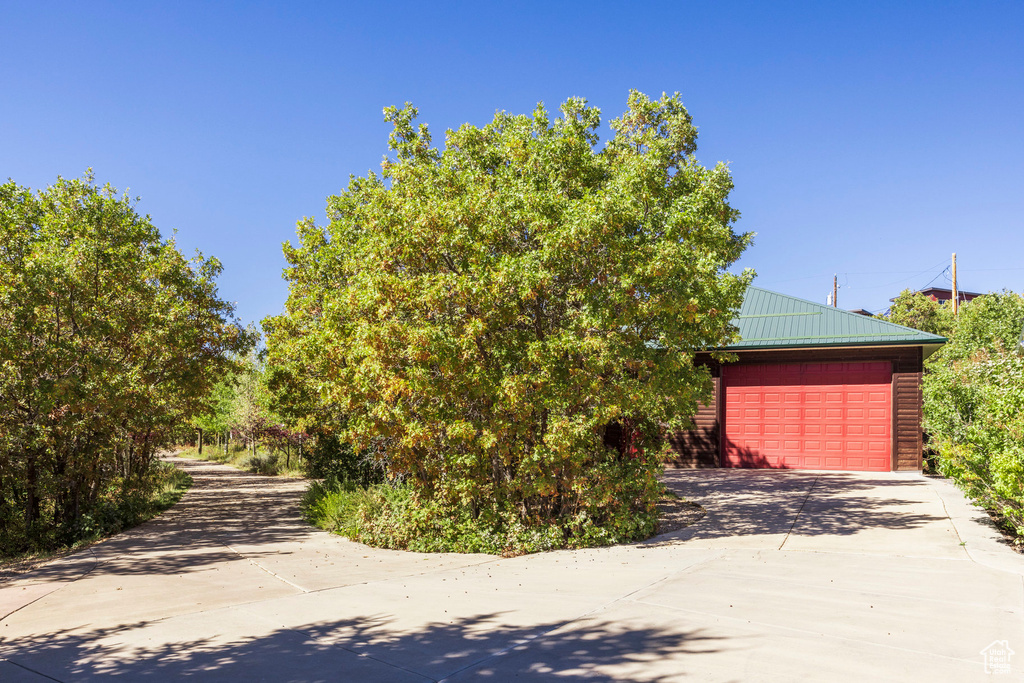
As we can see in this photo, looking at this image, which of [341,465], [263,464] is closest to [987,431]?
[341,465]

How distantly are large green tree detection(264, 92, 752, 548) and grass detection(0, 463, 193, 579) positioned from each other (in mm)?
4586

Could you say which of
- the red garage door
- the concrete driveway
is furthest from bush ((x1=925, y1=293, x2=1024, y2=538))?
the red garage door

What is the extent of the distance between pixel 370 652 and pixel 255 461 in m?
25.8

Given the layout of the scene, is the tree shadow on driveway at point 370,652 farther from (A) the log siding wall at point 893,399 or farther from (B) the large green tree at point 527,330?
(A) the log siding wall at point 893,399

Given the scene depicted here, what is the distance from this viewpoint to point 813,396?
18484 millimetres

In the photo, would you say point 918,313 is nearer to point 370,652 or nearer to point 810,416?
point 810,416

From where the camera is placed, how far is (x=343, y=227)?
44.3 ft

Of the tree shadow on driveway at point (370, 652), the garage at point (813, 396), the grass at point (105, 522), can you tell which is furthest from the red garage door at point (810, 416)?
the tree shadow on driveway at point (370, 652)

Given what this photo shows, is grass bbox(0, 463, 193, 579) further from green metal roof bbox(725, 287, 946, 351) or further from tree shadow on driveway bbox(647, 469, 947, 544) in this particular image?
green metal roof bbox(725, 287, 946, 351)

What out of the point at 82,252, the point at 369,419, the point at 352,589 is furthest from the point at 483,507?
the point at 82,252

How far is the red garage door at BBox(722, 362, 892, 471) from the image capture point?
17.8 meters

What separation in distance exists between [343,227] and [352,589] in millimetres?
8241

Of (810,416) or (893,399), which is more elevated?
(893,399)

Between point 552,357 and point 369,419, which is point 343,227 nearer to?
point 369,419
